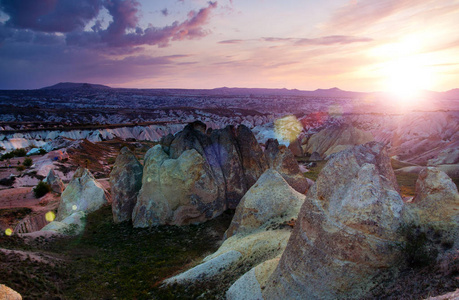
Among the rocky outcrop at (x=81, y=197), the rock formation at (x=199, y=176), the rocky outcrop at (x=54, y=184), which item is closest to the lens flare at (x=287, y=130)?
the rock formation at (x=199, y=176)

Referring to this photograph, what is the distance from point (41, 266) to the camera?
15.4 metres

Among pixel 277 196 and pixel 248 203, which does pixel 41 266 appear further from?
pixel 277 196

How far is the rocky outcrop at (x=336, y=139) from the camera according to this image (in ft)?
250

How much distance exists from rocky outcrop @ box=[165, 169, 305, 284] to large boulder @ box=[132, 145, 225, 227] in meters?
5.95

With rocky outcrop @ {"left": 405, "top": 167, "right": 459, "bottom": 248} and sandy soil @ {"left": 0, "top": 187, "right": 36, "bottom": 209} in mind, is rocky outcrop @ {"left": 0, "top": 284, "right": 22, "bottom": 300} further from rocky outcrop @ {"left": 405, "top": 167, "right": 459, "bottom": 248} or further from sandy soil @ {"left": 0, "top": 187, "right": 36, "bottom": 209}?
sandy soil @ {"left": 0, "top": 187, "right": 36, "bottom": 209}

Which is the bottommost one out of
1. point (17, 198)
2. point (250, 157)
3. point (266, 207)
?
point (17, 198)

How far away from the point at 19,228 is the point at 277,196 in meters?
25.7

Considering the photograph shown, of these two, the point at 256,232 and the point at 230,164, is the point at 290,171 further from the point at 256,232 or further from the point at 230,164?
the point at 256,232

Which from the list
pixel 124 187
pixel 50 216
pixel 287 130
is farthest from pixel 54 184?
pixel 287 130

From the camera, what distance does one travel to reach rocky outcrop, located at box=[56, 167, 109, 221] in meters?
28.6

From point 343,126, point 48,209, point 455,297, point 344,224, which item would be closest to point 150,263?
point 344,224

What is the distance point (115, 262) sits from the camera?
18.2m

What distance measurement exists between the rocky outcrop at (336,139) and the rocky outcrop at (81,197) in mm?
58560

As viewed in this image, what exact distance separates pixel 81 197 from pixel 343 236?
2804cm
